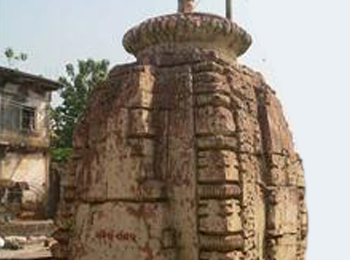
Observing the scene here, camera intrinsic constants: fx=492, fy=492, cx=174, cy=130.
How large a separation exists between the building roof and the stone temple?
17686 millimetres

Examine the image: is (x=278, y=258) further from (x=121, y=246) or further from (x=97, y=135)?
(x=97, y=135)

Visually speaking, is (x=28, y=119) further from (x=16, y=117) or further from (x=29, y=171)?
(x=29, y=171)

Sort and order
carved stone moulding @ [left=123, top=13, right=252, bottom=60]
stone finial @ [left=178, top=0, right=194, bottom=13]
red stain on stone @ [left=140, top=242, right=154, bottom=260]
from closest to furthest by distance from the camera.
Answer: red stain on stone @ [left=140, top=242, right=154, bottom=260] < carved stone moulding @ [left=123, top=13, right=252, bottom=60] < stone finial @ [left=178, top=0, right=194, bottom=13]

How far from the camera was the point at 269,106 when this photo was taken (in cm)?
450

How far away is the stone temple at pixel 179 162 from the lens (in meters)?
3.71

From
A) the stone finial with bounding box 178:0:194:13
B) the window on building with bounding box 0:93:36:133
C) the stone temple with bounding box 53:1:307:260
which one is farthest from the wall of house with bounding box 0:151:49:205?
the stone finial with bounding box 178:0:194:13

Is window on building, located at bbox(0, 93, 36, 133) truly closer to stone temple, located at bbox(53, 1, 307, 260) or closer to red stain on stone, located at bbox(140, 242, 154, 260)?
stone temple, located at bbox(53, 1, 307, 260)

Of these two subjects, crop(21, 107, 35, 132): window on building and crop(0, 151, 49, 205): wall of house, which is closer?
crop(0, 151, 49, 205): wall of house

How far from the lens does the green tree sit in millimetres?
25844

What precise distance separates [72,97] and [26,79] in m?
4.37

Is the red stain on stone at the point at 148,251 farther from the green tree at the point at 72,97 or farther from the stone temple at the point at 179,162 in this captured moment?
the green tree at the point at 72,97

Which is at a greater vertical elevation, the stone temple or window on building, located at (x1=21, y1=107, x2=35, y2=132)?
window on building, located at (x1=21, y1=107, x2=35, y2=132)

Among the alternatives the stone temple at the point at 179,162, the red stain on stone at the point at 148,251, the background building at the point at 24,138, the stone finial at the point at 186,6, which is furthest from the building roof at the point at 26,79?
the red stain on stone at the point at 148,251

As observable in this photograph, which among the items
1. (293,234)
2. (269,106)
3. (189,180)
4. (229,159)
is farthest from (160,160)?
(293,234)
